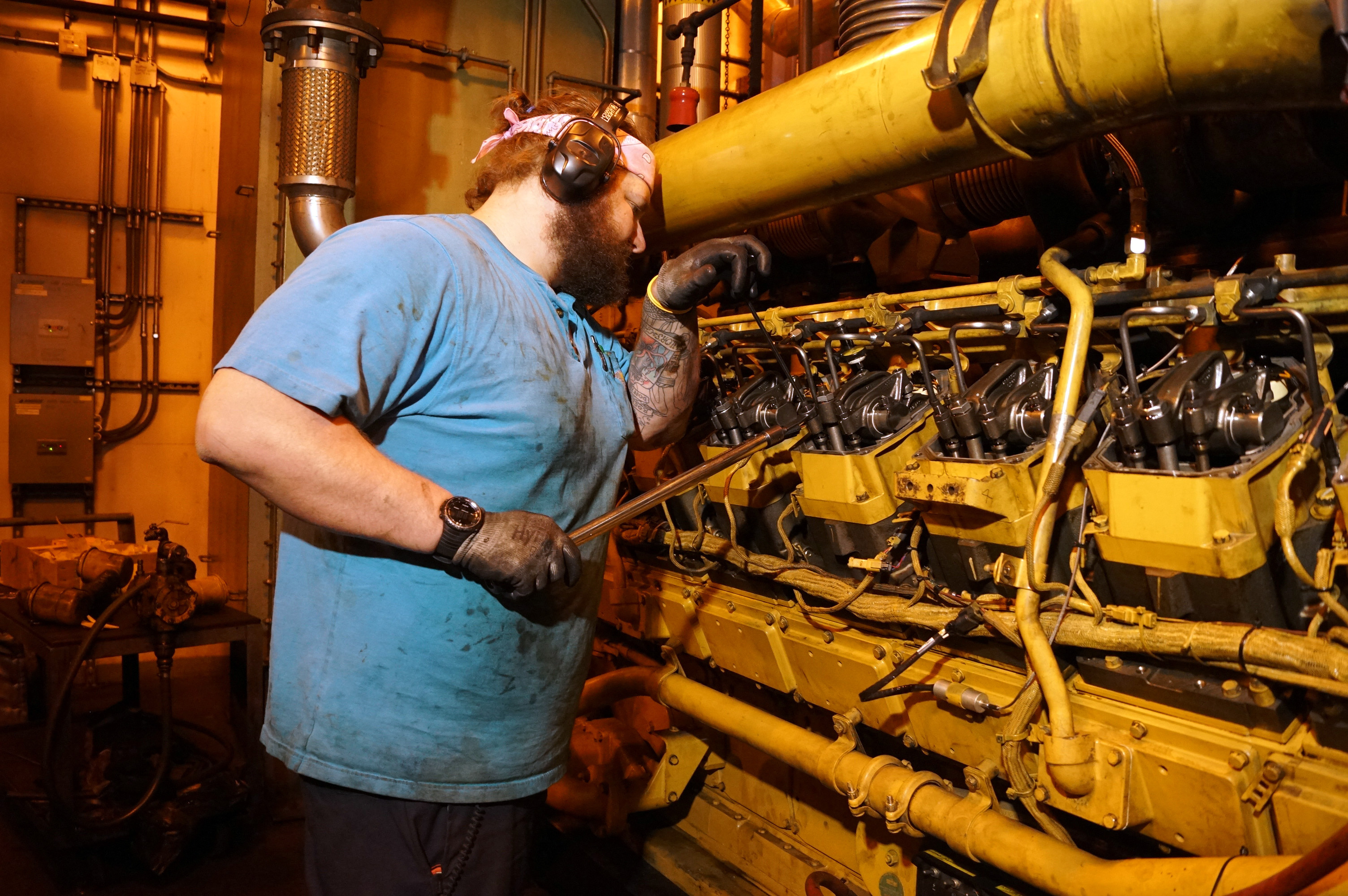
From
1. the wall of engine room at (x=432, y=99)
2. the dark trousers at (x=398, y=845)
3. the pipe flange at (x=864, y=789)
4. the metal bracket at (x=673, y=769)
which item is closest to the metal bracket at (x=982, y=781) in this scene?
the pipe flange at (x=864, y=789)

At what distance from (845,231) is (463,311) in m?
1.47

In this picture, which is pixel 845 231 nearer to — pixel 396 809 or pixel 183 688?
pixel 396 809

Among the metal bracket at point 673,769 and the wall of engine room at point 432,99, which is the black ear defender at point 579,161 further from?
the wall of engine room at point 432,99

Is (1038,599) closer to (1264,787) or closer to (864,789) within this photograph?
(1264,787)

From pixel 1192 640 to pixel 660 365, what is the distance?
1.06 meters

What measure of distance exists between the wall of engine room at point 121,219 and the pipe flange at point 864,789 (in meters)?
5.30

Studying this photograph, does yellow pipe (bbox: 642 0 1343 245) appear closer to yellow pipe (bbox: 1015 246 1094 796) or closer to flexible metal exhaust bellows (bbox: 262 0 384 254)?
yellow pipe (bbox: 1015 246 1094 796)

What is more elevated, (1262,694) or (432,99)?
(432,99)

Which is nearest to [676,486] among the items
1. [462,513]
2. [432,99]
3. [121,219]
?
[462,513]

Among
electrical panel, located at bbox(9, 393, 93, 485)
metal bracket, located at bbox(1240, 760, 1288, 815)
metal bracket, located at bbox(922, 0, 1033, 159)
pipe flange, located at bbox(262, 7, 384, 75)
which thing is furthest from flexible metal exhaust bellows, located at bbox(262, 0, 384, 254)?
electrical panel, located at bbox(9, 393, 93, 485)

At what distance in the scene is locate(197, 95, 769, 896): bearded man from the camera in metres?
1.28

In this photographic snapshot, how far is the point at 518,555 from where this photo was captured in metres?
1.37

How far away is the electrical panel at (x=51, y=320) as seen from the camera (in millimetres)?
5402

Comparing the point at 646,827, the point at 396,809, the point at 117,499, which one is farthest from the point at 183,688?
the point at 396,809
